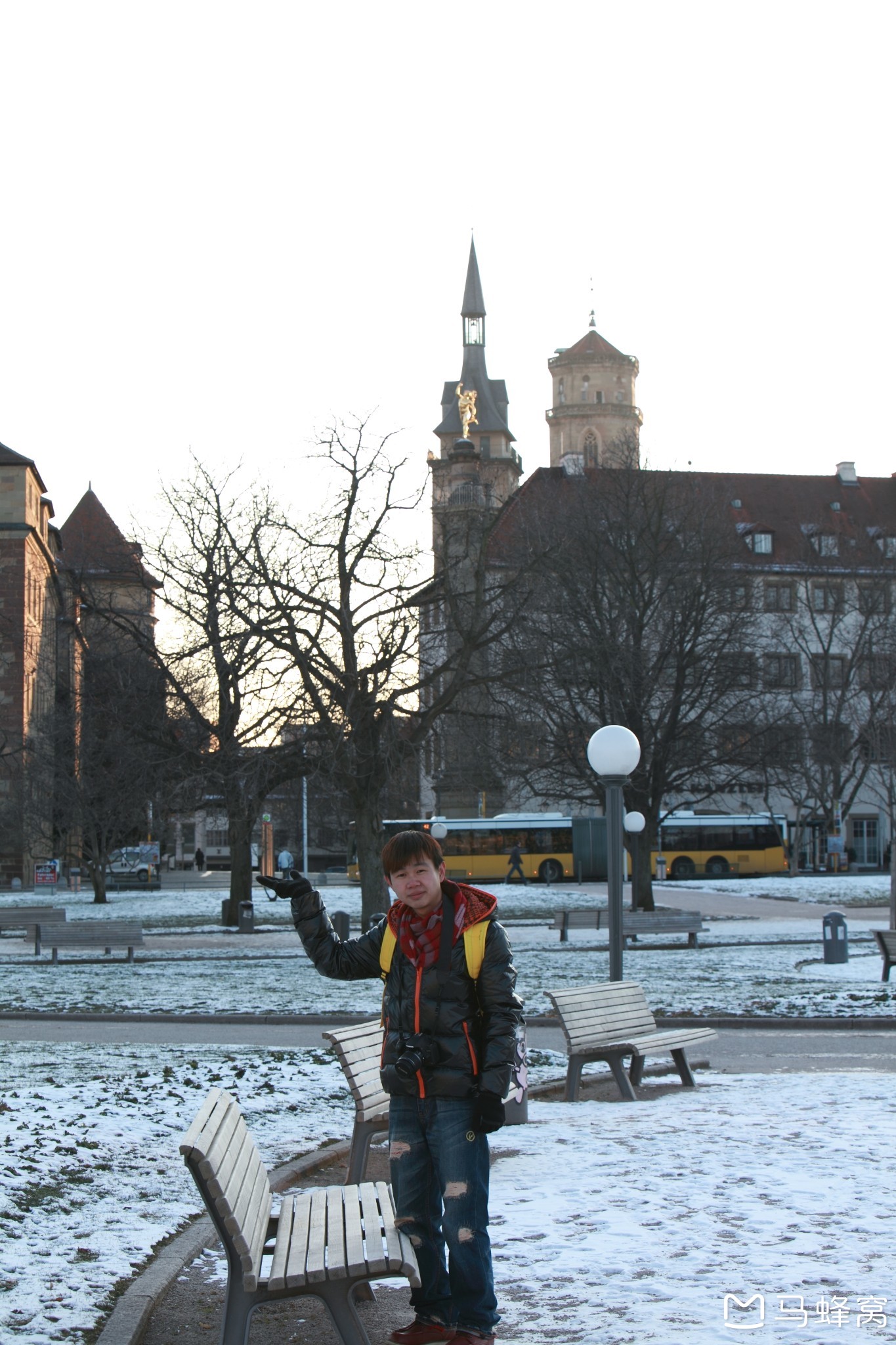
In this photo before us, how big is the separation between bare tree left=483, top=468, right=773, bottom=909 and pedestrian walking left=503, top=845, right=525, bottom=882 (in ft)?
61.4

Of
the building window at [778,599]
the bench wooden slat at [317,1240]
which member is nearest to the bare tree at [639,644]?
the building window at [778,599]

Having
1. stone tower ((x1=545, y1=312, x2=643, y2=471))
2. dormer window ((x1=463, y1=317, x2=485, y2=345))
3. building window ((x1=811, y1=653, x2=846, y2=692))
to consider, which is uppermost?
dormer window ((x1=463, y1=317, x2=485, y2=345))

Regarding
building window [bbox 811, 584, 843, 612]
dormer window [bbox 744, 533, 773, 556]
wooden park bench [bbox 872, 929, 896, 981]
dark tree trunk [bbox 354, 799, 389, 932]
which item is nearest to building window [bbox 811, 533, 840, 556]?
building window [bbox 811, 584, 843, 612]

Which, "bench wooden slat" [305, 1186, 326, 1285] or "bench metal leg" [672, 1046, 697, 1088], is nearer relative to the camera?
"bench wooden slat" [305, 1186, 326, 1285]

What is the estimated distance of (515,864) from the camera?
58125 millimetres

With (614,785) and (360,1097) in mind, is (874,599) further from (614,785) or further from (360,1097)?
(360,1097)

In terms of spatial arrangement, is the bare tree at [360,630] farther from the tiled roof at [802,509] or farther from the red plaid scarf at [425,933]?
the tiled roof at [802,509]

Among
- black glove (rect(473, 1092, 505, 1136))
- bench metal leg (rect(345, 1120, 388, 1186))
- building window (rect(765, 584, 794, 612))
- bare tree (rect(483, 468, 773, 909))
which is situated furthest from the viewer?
building window (rect(765, 584, 794, 612))

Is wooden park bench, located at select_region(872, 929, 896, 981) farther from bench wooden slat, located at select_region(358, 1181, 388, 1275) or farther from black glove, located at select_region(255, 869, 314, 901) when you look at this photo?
black glove, located at select_region(255, 869, 314, 901)

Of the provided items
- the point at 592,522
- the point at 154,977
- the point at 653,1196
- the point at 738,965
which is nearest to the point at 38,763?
the point at 592,522

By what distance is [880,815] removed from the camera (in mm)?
81750

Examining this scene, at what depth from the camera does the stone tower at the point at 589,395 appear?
5187 inches

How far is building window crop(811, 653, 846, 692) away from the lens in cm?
6275

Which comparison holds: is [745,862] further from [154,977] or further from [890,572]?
[154,977]
